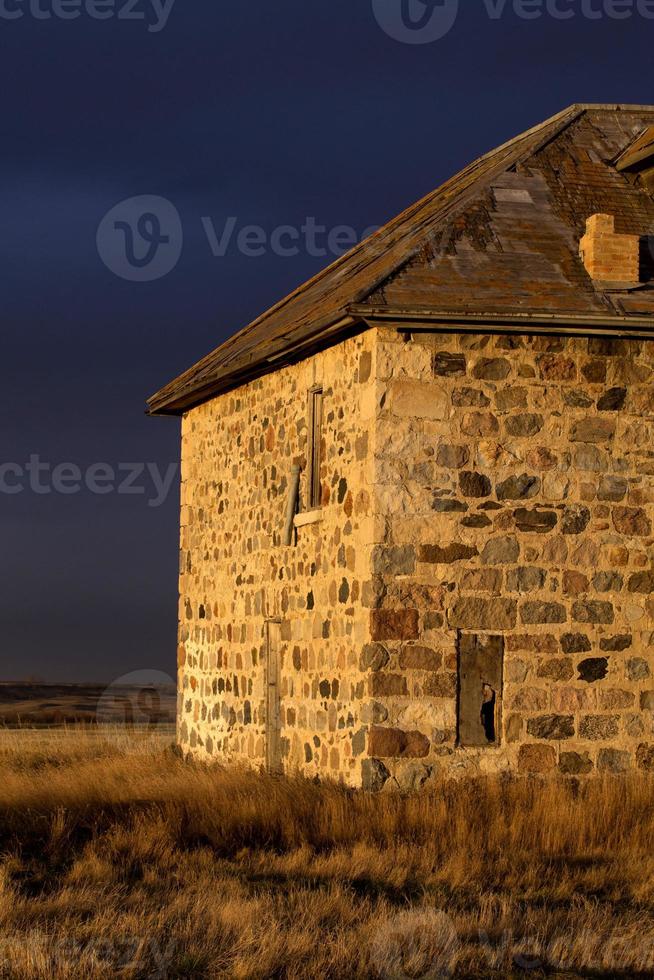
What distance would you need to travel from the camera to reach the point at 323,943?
9.65m

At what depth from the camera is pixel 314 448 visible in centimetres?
1764

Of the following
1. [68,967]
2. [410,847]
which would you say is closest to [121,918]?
[68,967]

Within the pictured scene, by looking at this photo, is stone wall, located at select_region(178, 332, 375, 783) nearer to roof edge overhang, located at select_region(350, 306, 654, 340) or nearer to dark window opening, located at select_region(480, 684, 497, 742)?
roof edge overhang, located at select_region(350, 306, 654, 340)

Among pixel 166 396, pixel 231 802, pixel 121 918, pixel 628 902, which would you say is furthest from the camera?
pixel 166 396

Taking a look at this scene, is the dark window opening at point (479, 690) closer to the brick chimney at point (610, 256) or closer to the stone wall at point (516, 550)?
the stone wall at point (516, 550)

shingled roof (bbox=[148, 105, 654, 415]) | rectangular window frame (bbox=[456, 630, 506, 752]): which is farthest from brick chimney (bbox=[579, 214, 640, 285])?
rectangular window frame (bbox=[456, 630, 506, 752])

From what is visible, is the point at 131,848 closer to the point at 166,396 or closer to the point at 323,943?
the point at 323,943

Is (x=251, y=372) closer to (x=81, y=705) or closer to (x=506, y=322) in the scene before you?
(x=506, y=322)

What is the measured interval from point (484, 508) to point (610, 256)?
307cm

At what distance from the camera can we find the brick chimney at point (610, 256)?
54.3ft

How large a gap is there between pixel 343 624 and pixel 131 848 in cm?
421

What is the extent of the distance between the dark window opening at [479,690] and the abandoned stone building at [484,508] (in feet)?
0.05

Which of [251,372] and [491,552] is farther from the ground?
[251,372]

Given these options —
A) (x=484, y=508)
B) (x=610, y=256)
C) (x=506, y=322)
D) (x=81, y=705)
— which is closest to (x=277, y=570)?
(x=484, y=508)
